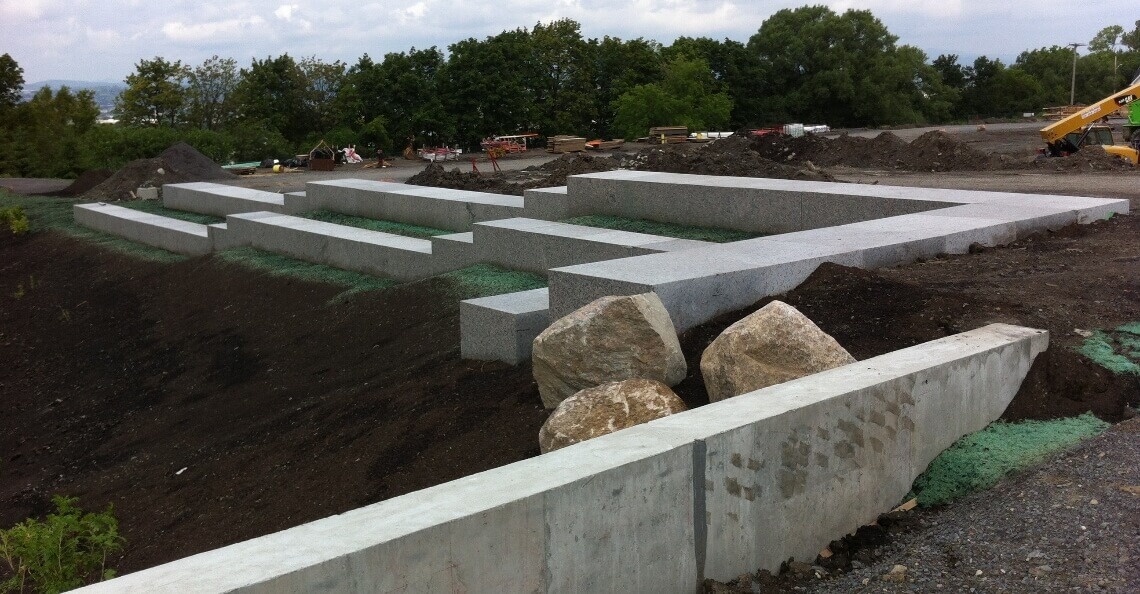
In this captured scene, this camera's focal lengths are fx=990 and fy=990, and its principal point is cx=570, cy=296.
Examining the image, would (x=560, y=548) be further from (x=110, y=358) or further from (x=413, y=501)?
(x=110, y=358)

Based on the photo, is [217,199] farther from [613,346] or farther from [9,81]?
[9,81]

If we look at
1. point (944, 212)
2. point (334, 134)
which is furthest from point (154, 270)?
point (334, 134)

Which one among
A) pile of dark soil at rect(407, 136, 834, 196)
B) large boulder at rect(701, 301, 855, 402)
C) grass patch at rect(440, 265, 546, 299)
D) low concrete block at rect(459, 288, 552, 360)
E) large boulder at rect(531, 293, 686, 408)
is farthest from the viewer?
pile of dark soil at rect(407, 136, 834, 196)

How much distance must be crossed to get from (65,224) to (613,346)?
62.6 ft

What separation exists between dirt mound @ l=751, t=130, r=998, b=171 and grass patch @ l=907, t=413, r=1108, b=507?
53.0 ft

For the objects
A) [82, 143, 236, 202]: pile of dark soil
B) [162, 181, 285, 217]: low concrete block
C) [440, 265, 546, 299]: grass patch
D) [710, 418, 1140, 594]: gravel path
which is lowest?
[710, 418, 1140, 594]: gravel path

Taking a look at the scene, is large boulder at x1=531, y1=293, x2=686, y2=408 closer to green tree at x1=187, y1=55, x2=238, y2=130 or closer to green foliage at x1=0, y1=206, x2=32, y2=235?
green foliage at x1=0, y1=206, x2=32, y2=235

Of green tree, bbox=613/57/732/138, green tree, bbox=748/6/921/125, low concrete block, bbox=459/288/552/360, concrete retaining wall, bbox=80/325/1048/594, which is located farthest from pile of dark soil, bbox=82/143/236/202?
green tree, bbox=748/6/921/125

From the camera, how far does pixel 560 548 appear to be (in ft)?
10.9

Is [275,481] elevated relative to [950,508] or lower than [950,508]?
lower

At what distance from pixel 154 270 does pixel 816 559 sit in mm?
14015

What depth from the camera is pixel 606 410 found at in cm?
491

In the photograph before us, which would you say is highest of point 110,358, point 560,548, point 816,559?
point 560,548

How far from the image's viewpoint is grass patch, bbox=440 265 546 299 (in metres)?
9.48
